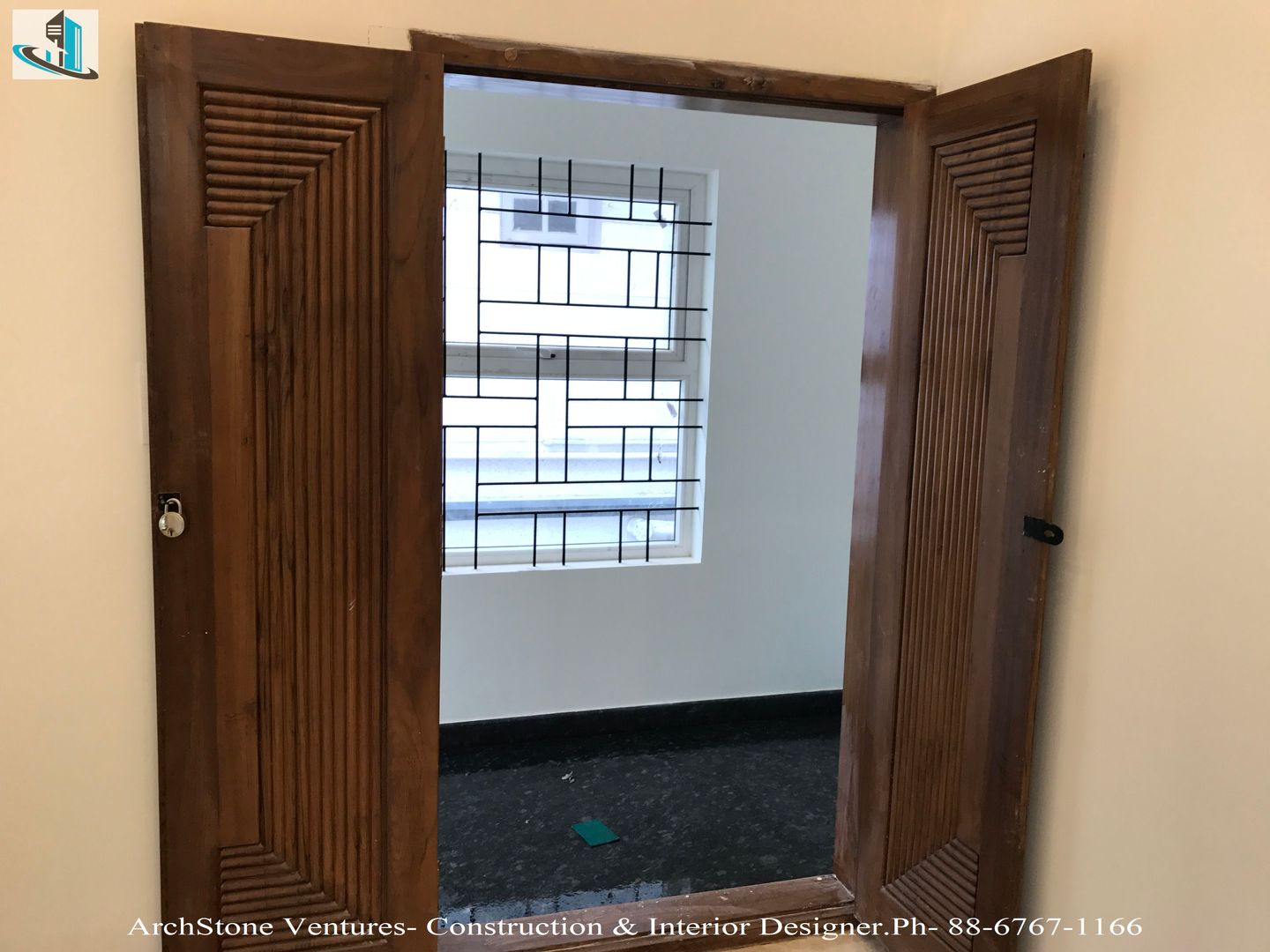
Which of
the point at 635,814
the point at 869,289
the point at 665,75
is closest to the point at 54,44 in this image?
the point at 665,75

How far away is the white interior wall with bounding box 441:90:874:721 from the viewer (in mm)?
3227

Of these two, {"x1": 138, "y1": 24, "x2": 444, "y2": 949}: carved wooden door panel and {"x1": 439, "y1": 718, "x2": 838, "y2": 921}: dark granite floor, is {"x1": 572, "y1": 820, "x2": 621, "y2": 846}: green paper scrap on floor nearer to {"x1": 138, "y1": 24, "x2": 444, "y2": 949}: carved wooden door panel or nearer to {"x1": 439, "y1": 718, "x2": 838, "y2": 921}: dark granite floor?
{"x1": 439, "y1": 718, "x2": 838, "y2": 921}: dark granite floor

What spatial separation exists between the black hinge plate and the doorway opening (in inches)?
58.3

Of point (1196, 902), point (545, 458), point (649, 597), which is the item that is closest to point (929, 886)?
point (1196, 902)

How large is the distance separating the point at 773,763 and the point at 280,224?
2438mm

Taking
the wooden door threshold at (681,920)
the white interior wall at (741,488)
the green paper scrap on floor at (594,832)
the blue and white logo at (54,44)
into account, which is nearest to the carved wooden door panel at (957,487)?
the wooden door threshold at (681,920)

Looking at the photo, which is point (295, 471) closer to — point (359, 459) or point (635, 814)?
point (359, 459)

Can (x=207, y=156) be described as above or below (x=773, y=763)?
above

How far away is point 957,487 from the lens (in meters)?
1.90

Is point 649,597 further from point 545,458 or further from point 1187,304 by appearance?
point 1187,304

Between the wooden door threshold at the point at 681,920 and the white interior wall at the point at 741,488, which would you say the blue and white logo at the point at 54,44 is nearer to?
the white interior wall at the point at 741,488

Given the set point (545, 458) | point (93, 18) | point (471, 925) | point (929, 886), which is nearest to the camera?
point (93, 18)

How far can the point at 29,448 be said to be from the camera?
1.66 m

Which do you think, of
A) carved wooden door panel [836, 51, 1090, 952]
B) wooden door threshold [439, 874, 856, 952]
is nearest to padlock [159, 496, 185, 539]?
wooden door threshold [439, 874, 856, 952]
